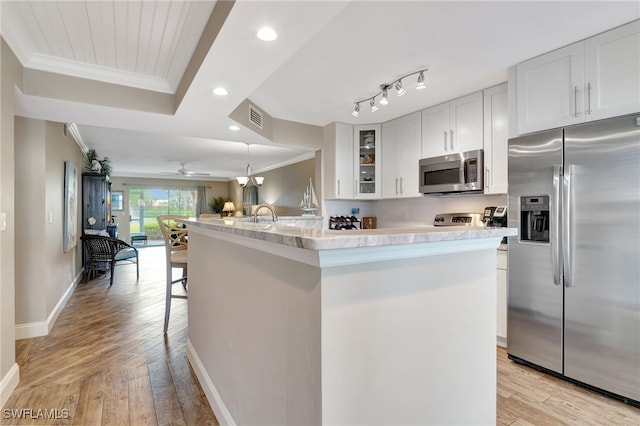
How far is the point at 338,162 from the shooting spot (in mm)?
4168

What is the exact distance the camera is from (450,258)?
1.17 metres

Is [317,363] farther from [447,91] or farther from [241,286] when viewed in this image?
[447,91]

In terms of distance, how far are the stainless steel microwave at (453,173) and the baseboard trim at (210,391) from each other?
9.17 feet

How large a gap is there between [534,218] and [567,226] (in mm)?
259

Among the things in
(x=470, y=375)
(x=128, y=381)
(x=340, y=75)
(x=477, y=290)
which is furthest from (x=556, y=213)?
(x=128, y=381)

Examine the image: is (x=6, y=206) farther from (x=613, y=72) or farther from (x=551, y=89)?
(x=613, y=72)

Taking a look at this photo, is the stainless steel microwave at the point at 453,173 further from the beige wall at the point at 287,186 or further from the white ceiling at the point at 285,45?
the beige wall at the point at 287,186

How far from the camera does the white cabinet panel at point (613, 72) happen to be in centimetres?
196

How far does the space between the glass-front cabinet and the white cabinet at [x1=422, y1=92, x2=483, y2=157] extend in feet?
2.43

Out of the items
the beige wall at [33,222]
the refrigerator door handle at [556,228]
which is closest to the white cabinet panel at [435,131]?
the refrigerator door handle at [556,228]

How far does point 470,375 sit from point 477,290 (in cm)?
33

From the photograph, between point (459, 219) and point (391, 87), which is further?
point (459, 219)

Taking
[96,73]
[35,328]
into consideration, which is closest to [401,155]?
[96,73]

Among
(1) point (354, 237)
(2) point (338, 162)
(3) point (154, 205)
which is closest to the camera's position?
(1) point (354, 237)
